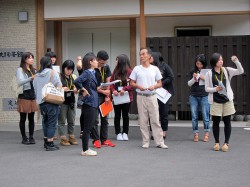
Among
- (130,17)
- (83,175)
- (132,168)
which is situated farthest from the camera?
(130,17)

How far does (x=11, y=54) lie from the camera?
542 inches

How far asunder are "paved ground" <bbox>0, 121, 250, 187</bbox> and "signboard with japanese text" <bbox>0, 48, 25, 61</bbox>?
4.22 metres

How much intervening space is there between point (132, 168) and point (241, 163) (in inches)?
69.6

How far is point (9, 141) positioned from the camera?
1027 centimetres

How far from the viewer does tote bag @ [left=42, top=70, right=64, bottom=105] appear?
863 cm

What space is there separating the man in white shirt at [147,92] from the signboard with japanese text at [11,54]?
5707mm

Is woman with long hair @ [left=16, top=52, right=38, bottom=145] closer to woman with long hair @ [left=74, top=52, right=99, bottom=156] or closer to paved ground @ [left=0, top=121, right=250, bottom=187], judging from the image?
paved ground @ [left=0, top=121, right=250, bottom=187]

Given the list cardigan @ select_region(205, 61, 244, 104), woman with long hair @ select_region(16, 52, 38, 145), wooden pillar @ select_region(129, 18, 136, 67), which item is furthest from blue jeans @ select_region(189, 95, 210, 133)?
wooden pillar @ select_region(129, 18, 136, 67)

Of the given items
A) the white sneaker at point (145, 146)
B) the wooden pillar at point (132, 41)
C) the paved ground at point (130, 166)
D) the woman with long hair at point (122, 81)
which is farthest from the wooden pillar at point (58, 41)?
the white sneaker at point (145, 146)

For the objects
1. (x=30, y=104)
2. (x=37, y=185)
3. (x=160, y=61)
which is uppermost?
(x=160, y=61)

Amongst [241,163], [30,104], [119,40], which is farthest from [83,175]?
[119,40]

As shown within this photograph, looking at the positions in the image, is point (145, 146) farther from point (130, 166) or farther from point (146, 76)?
point (130, 166)

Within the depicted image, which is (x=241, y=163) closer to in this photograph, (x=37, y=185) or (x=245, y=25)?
(x=37, y=185)

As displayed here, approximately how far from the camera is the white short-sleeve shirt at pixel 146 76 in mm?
8875
